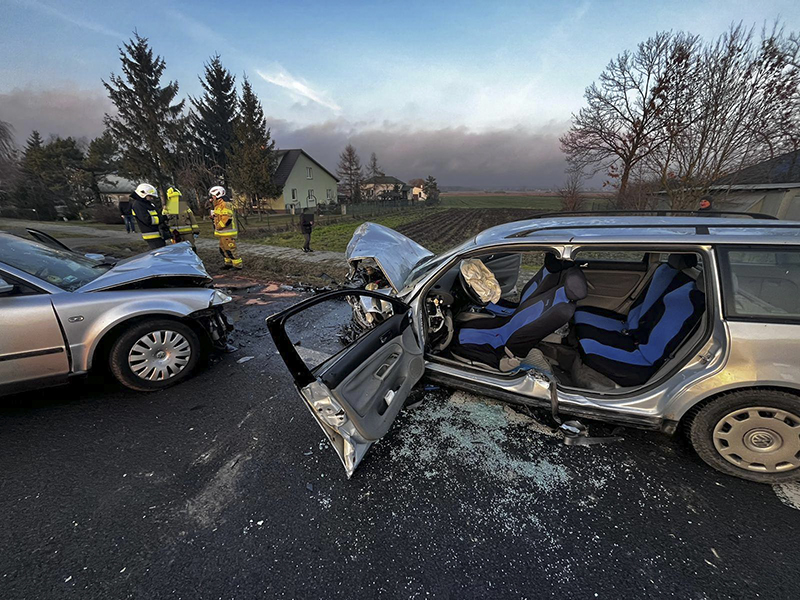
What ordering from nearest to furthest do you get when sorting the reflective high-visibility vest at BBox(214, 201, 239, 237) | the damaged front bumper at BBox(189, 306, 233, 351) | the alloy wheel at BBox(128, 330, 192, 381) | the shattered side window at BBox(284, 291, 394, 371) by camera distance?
the shattered side window at BBox(284, 291, 394, 371) < the alloy wheel at BBox(128, 330, 192, 381) < the damaged front bumper at BBox(189, 306, 233, 351) < the reflective high-visibility vest at BBox(214, 201, 239, 237)

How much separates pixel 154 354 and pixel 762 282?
457 cm

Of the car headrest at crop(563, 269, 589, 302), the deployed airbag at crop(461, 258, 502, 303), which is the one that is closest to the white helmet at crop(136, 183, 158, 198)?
the deployed airbag at crop(461, 258, 502, 303)

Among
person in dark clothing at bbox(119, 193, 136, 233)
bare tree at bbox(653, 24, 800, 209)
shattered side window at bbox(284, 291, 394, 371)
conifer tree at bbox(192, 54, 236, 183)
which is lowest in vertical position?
shattered side window at bbox(284, 291, 394, 371)

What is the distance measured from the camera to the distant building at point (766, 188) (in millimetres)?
9344

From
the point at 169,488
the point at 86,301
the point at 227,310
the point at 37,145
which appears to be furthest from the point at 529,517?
the point at 37,145

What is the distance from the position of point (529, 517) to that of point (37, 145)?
186ft

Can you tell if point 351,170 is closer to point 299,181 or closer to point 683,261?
point 299,181

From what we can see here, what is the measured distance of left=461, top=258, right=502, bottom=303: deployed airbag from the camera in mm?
3201

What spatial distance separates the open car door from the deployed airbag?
0.98 m

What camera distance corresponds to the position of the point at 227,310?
5016mm

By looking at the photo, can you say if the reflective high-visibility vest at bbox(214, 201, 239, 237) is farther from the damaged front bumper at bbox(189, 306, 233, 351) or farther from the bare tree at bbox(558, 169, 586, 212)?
the bare tree at bbox(558, 169, 586, 212)

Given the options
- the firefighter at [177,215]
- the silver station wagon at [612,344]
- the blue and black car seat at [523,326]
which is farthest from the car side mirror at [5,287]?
the firefighter at [177,215]

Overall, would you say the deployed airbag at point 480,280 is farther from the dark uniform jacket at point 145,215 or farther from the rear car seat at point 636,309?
the dark uniform jacket at point 145,215

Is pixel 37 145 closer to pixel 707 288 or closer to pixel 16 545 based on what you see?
pixel 16 545
